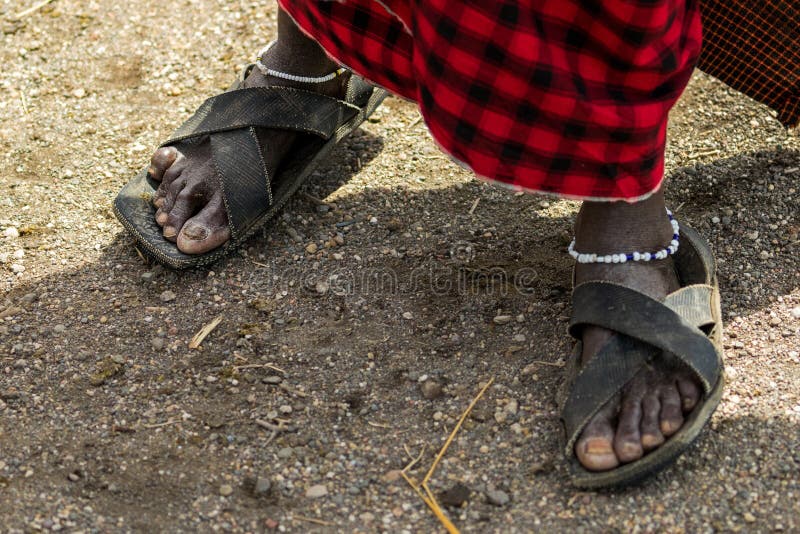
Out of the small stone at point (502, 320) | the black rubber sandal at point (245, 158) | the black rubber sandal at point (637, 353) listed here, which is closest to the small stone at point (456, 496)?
the black rubber sandal at point (637, 353)

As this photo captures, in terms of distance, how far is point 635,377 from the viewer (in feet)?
4.79

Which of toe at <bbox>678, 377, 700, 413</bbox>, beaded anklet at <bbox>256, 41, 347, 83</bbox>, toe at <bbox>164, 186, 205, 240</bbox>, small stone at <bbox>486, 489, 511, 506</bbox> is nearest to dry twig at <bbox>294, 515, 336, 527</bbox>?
small stone at <bbox>486, 489, 511, 506</bbox>

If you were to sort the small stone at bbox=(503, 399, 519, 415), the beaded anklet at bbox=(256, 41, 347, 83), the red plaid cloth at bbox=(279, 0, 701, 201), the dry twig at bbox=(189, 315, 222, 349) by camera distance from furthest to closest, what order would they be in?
the beaded anklet at bbox=(256, 41, 347, 83)
the dry twig at bbox=(189, 315, 222, 349)
the small stone at bbox=(503, 399, 519, 415)
the red plaid cloth at bbox=(279, 0, 701, 201)

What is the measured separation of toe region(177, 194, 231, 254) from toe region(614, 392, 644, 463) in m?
0.91

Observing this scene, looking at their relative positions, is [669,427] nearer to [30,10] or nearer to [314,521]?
[314,521]

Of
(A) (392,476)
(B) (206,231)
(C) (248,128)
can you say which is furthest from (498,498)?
(C) (248,128)

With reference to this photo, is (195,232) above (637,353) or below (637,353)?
below

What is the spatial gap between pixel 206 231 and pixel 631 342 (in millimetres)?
Result: 901

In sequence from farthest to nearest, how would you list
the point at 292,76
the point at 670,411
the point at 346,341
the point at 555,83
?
the point at 292,76 → the point at 346,341 → the point at 670,411 → the point at 555,83

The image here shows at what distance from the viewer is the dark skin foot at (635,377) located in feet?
4.58

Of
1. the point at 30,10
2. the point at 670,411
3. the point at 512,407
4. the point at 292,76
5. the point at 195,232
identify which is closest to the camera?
the point at 670,411

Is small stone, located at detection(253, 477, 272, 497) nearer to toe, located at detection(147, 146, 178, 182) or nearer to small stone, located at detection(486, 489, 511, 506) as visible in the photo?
small stone, located at detection(486, 489, 511, 506)

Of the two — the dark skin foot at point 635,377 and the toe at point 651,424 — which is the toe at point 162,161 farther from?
the toe at point 651,424

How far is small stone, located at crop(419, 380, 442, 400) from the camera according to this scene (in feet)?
5.20
